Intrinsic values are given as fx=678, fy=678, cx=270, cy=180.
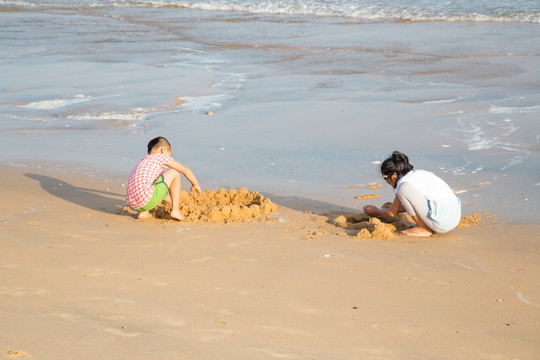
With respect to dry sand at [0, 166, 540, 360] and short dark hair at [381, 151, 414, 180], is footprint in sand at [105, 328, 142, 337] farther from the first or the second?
short dark hair at [381, 151, 414, 180]

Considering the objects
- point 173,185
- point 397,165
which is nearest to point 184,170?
point 173,185

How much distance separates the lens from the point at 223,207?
5.32 meters

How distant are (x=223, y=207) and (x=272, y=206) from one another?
1.37 ft

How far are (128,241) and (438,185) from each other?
227 cm

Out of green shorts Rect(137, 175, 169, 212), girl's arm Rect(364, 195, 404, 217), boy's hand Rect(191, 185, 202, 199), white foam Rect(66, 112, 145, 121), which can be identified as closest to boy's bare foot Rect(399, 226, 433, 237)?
girl's arm Rect(364, 195, 404, 217)

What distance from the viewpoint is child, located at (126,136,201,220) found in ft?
17.3

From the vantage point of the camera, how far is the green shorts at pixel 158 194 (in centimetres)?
531

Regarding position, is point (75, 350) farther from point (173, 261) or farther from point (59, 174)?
point (59, 174)

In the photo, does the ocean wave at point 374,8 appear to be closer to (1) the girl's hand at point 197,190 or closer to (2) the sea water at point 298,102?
(2) the sea water at point 298,102

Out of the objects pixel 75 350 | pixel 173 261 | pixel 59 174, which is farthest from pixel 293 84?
pixel 75 350

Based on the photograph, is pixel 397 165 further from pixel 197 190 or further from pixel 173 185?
pixel 173 185

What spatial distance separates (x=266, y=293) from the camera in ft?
12.0

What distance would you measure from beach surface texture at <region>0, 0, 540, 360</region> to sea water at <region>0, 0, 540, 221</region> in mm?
44

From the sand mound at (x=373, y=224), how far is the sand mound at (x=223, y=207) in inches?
23.8
